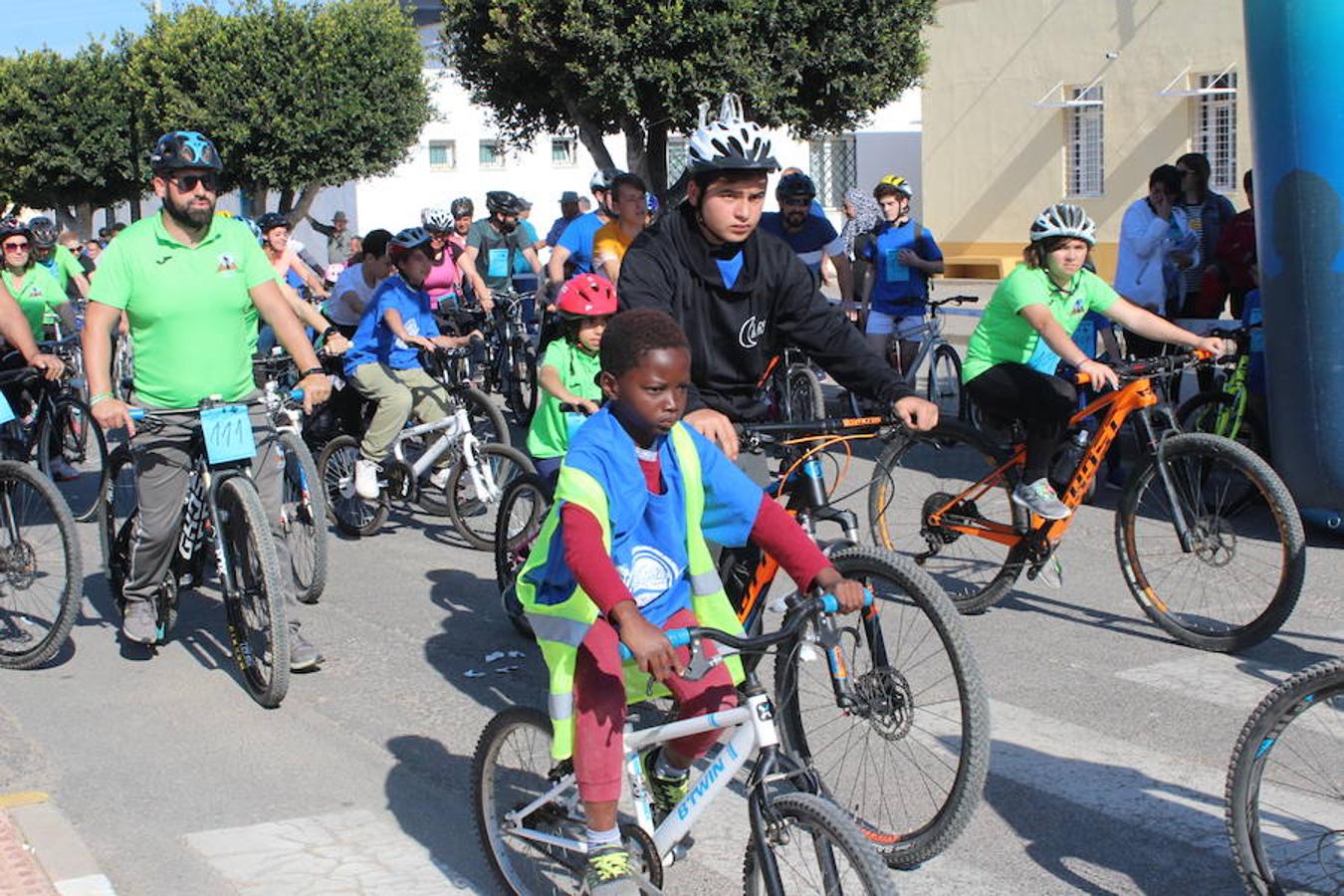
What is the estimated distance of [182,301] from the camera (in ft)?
21.6

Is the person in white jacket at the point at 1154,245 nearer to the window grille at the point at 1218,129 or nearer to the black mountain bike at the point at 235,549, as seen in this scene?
the black mountain bike at the point at 235,549

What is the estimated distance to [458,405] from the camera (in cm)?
958

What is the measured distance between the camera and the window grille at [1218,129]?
25.5 meters

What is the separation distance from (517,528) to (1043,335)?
2.52 metres

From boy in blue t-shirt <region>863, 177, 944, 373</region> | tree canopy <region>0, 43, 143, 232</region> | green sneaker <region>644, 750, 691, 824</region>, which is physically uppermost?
tree canopy <region>0, 43, 143, 232</region>

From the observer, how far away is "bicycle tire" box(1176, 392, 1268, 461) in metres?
9.62

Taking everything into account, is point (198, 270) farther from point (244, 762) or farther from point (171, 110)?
point (171, 110)

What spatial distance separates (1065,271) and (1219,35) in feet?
63.6

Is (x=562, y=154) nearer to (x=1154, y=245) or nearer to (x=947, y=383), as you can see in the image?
A: (x=947, y=383)

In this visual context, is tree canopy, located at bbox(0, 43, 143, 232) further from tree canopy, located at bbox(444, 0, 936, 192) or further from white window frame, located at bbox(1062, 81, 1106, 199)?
white window frame, located at bbox(1062, 81, 1106, 199)

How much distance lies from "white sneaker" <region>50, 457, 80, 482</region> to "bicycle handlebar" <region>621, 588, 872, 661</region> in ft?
30.6

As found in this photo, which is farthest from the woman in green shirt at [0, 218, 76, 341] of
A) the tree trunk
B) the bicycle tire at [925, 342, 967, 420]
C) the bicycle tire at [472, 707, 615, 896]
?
the tree trunk

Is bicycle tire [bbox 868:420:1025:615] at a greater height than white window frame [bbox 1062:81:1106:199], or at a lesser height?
lesser

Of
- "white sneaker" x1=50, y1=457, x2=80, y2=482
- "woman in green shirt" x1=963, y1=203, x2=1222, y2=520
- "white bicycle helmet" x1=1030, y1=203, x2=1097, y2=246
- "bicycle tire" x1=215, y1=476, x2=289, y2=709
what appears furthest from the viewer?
"white sneaker" x1=50, y1=457, x2=80, y2=482
